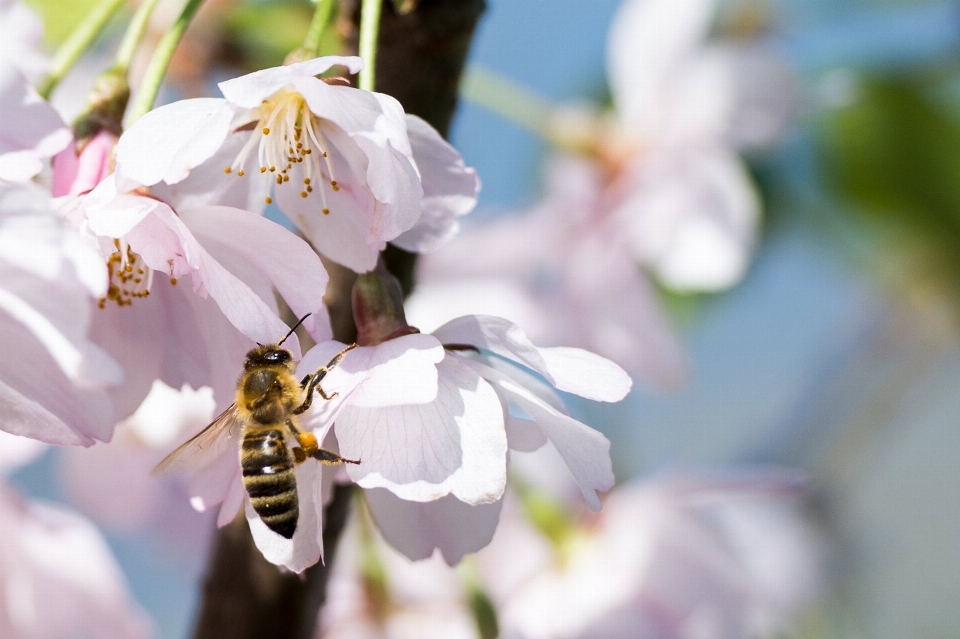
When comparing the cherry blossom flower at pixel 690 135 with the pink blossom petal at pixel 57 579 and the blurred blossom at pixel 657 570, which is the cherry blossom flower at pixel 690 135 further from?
the pink blossom petal at pixel 57 579

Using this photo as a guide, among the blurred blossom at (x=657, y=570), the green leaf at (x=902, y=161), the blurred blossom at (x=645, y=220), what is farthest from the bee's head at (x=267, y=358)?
Result: the green leaf at (x=902, y=161)

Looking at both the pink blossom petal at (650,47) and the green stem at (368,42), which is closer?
the green stem at (368,42)

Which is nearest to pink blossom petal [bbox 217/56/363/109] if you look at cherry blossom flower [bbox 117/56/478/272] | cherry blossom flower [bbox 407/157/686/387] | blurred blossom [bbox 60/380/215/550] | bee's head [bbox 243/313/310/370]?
cherry blossom flower [bbox 117/56/478/272]

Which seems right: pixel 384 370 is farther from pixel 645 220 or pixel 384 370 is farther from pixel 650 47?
pixel 650 47

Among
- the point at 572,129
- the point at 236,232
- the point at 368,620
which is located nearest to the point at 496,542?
the point at 368,620

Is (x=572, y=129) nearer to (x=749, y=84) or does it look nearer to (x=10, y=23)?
(x=749, y=84)

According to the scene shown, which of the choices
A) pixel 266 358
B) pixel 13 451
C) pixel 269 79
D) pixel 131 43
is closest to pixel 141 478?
pixel 13 451
